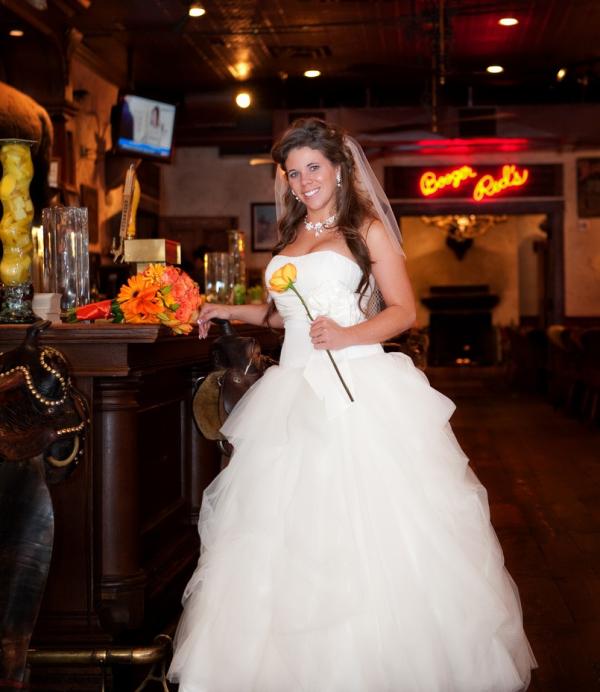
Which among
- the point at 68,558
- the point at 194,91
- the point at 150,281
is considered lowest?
the point at 68,558

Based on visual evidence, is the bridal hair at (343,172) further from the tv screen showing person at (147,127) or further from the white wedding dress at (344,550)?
the tv screen showing person at (147,127)

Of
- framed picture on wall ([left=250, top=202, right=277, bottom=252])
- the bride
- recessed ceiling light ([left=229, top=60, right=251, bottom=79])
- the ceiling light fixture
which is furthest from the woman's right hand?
framed picture on wall ([left=250, top=202, right=277, bottom=252])

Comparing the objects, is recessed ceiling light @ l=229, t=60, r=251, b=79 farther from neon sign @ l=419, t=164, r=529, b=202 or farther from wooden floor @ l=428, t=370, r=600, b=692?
wooden floor @ l=428, t=370, r=600, b=692

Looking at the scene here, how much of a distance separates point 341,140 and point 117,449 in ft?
3.79

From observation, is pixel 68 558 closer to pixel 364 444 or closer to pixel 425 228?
pixel 364 444

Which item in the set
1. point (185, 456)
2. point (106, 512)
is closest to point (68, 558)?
point (106, 512)

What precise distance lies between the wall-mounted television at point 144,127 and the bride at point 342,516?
23.6 ft

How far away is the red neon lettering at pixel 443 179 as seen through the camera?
13117 millimetres

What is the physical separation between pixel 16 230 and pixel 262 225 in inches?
393

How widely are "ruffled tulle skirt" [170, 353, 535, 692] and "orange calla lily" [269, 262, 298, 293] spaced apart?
322 mm

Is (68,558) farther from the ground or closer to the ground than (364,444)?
closer to the ground

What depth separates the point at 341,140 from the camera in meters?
2.96

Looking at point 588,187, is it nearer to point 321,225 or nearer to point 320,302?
Answer: point 321,225

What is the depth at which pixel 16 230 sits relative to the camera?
3.29 meters
